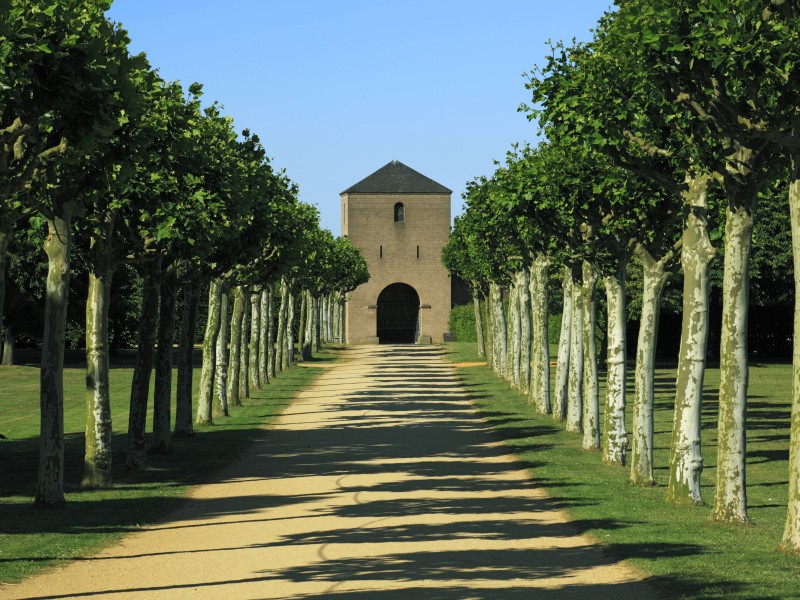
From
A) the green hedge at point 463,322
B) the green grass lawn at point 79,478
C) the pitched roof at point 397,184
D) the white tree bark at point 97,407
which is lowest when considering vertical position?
the green grass lawn at point 79,478

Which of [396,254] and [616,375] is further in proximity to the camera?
[396,254]

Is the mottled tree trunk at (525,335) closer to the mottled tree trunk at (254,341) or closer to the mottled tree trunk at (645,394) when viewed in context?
the mottled tree trunk at (254,341)

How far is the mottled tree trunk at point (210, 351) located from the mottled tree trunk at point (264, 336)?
12.3 m

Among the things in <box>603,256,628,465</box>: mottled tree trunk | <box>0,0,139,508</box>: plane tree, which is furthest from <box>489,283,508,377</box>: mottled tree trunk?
<box>0,0,139,508</box>: plane tree

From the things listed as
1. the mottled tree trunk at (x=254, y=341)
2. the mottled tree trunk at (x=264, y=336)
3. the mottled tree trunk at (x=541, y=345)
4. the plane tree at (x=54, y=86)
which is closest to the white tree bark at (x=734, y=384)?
the plane tree at (x=54, y=86)

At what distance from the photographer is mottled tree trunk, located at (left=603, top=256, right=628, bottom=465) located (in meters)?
23.1

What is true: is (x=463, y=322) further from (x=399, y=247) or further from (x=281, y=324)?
(x=281, y=324)

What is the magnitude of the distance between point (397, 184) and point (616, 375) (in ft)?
285

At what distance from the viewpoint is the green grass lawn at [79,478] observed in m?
14.3

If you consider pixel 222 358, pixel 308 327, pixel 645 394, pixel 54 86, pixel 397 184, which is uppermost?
pixel 397 184

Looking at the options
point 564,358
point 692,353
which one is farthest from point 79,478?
point 564,358

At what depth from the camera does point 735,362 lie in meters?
15.6

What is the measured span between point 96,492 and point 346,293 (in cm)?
8591

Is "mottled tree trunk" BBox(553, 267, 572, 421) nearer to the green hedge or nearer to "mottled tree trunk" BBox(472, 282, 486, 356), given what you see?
"mottled tree trunk" BBox(472, 282, 486, 356)
